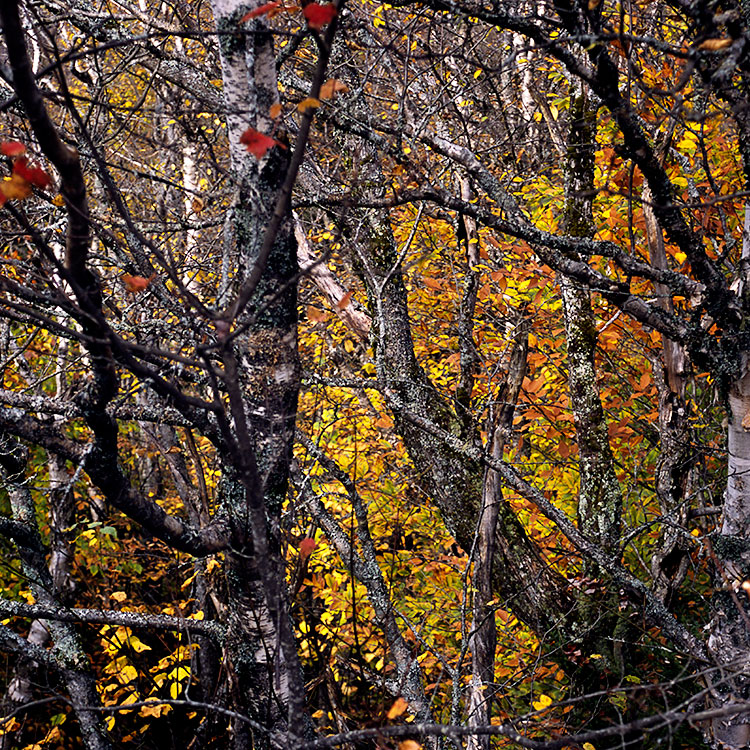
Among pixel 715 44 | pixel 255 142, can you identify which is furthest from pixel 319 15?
pixel 715 44

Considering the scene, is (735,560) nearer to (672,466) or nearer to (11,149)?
(672,466)

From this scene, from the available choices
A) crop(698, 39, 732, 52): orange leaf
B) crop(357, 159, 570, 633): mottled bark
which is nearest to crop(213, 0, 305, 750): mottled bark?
crop(698, 39, 732, 52): orange leaf

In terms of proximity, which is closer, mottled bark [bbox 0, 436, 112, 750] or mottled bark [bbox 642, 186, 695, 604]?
mottled bark [bbox 642, 186, 695, 604]

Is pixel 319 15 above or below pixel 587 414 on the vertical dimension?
above

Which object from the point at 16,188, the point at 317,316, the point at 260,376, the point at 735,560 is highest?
the point at 16,188

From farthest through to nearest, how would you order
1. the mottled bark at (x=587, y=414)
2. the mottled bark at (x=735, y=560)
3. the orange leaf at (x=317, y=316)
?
the mottled bark at (x=587, y=414) < the mottled bark at (x=735, y=560) < the orange leaf at (x=317, y=316)

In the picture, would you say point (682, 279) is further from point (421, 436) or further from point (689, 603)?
point (689, 603)

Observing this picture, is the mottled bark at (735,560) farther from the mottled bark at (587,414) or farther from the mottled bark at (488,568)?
the mottled bark at (587,414)

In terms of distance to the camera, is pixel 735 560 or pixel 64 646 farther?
pixel 64 646

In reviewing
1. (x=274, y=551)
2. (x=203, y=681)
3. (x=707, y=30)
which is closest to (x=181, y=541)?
(x=274, y=551)

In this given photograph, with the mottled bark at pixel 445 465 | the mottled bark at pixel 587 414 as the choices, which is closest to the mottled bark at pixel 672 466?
the mottled bark at pixel 587 414

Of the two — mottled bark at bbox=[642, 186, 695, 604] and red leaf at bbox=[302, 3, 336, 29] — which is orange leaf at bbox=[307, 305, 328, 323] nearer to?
red leaf at bbox=[302, 3, 336, 29]

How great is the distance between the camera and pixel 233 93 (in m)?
2.77

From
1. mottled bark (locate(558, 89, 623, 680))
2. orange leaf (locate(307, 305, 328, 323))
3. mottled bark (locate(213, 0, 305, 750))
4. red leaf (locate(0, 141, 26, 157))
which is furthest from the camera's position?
mottled bark (locate(558, 89, 623, 680))
